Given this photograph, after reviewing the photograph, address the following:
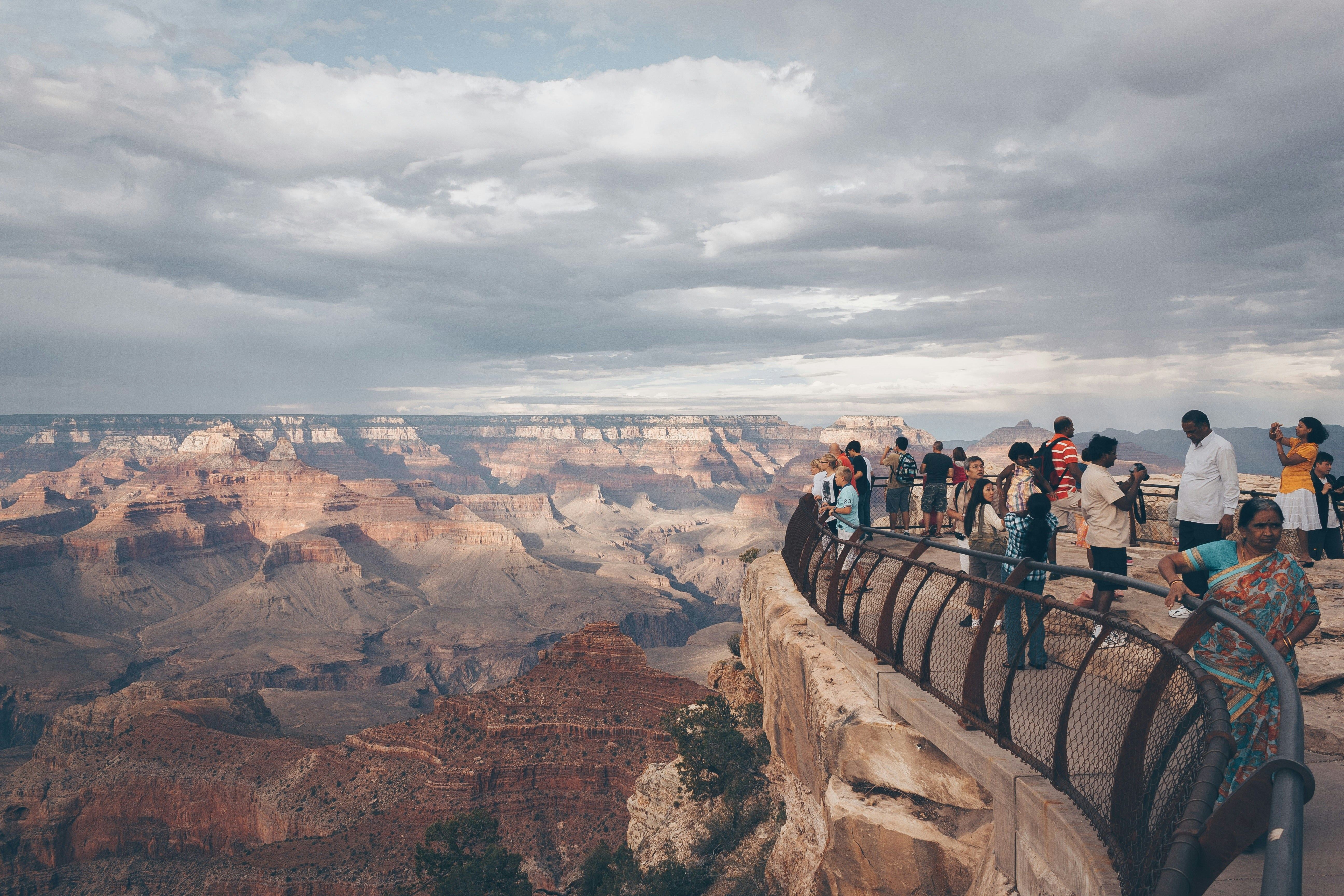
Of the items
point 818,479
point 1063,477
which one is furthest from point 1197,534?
point 818,479

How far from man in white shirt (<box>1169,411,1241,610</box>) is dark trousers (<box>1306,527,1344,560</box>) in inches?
196

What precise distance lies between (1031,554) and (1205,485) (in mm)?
2630

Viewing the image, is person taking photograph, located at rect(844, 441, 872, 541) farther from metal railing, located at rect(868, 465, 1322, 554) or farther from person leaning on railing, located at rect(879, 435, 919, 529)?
person leaning on railing, located at rect(879, 435, 919, 529)

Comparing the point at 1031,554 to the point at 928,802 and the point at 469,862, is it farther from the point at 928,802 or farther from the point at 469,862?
the point at 469,862

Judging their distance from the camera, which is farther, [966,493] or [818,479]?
[818,479]

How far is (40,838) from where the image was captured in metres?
44.9

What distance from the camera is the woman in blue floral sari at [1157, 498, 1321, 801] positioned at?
452 cm

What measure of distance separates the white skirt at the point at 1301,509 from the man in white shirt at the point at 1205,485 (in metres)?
3.49

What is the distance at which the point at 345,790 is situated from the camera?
40.7m

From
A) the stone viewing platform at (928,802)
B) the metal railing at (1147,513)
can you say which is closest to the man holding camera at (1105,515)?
the stone viewing platform at (928,802)

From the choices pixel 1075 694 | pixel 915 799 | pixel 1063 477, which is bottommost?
pixel 915 799

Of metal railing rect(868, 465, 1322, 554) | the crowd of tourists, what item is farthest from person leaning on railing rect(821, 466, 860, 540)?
metal railing rect(868, 465, 1322, 554)

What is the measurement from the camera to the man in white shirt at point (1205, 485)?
894 centimetres

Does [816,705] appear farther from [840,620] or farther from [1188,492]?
[1188,492]
